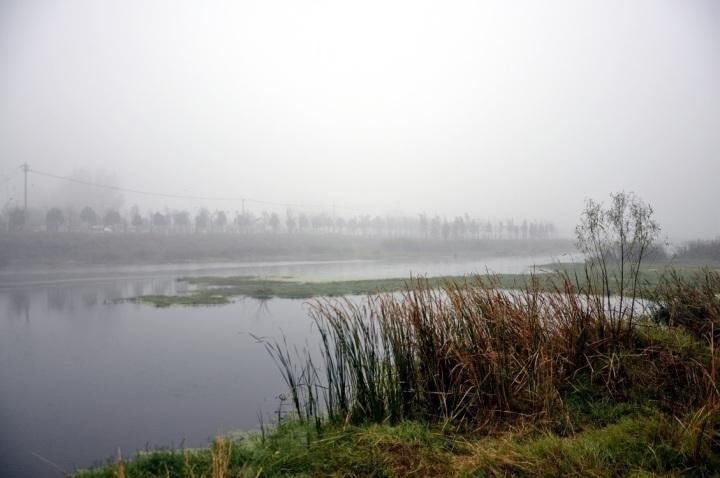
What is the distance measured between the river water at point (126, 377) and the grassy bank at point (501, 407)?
1.64 metres

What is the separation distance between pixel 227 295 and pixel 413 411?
1568cm

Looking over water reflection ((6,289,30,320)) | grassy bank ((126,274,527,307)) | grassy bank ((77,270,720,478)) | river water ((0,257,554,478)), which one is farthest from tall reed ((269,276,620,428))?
water reflection ((6,289,30,320))

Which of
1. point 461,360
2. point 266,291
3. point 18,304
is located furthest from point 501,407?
point 18,304

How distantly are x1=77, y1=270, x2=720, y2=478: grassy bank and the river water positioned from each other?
5.38ft

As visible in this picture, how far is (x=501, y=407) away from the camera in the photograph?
13.7ft

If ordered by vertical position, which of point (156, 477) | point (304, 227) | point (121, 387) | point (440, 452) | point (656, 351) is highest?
point (304, 227)

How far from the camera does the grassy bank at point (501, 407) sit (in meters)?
3.03

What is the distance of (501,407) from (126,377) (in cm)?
764

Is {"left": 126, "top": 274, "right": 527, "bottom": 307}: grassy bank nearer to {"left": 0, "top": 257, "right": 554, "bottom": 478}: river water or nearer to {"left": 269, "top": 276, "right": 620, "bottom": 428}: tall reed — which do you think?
{"left": 0, "top": 257, "right": 554, "bottom": 478}: river water

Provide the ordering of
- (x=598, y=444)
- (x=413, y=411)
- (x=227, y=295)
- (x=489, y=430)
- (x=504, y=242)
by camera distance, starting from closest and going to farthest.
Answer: (x=598, y=444)
(x=489, y=430)
(x=413, y=411)
(x=227, y=295)
(x=504, y=242)

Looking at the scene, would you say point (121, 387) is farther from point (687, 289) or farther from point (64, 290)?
→ point (64, 290)

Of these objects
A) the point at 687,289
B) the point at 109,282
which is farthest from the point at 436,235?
the point at 687,289

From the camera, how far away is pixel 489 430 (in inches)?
153

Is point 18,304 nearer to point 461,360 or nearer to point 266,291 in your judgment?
point 266,291
